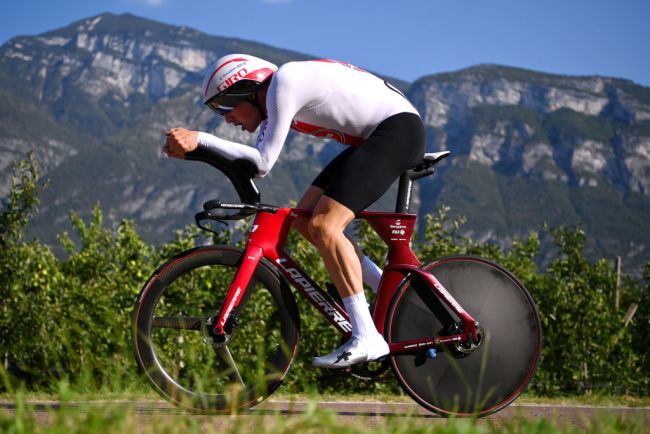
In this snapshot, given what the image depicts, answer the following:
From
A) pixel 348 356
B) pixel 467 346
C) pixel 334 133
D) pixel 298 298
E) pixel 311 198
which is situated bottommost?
pixel 298 298

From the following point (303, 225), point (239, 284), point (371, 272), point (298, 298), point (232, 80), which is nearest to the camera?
point (232, 80)

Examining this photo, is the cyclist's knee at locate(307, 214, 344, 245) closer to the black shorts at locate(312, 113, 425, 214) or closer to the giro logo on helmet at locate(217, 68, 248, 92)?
the black shorts at locate(312, 113, 425, 214)

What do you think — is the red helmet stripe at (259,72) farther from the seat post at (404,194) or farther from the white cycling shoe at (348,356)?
the white cycling shoe at (348,356)

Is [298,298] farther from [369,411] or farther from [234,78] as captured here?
[234,78]

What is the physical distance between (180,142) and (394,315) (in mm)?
1541

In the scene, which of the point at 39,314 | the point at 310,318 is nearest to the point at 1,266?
the point at 39,314

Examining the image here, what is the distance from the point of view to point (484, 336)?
493 centimetres

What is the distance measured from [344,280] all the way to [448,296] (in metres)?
0.67

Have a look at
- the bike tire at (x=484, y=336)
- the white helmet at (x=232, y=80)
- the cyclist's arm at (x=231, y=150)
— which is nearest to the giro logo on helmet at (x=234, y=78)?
the white helmet at (x=232, y=80)

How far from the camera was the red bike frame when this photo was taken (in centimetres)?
475

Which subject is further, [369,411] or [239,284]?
[369,411]

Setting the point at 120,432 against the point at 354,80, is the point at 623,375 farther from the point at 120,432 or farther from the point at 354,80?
the point at 120,432

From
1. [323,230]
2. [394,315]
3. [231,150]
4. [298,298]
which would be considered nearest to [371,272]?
[394,315]

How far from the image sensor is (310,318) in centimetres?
1506
